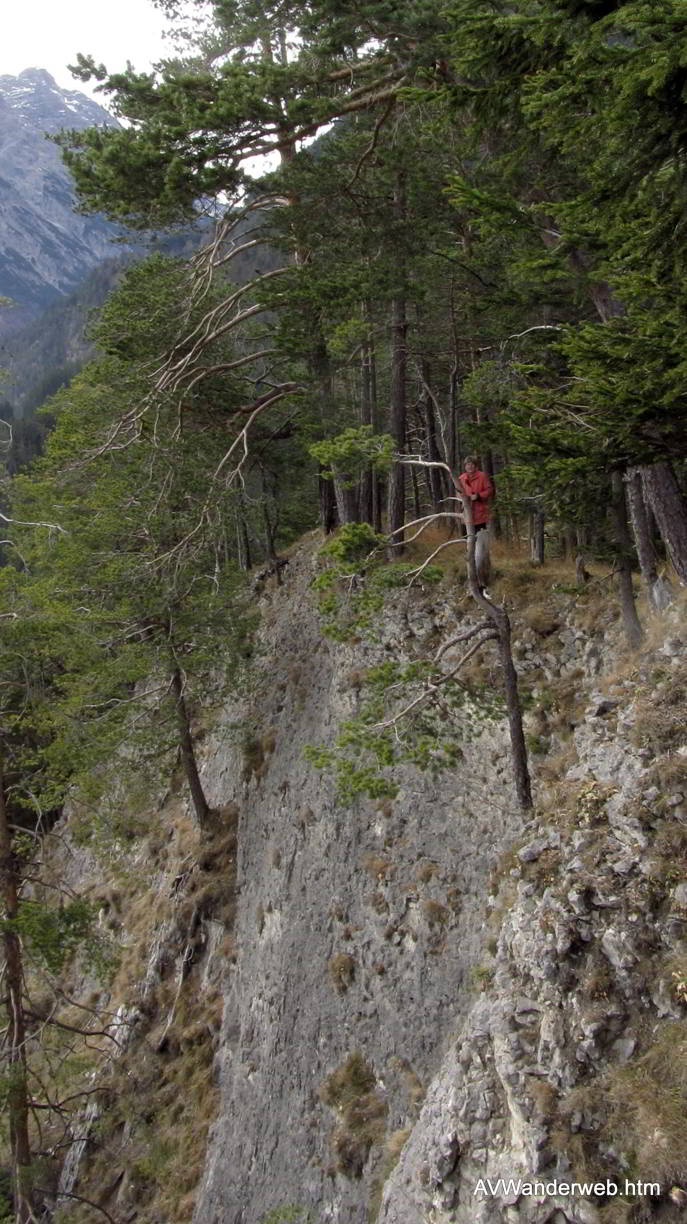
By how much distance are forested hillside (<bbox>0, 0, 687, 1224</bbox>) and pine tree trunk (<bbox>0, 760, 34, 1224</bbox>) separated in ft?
0.17

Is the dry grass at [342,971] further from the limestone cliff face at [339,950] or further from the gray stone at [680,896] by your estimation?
the gray stone at [680,896]

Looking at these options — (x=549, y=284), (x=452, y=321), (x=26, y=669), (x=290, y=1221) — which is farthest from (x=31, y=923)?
(x=452, y=321)

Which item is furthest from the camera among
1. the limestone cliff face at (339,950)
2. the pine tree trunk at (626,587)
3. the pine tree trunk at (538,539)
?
the pine tree trunk at (538,539)

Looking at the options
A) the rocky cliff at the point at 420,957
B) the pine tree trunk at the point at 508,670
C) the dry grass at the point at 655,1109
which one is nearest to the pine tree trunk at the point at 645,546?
the rocky cliff at the point at 420,957

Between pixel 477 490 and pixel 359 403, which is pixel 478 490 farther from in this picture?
pixel 359 403

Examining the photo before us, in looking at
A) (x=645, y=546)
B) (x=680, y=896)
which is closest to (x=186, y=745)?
(x=645, y=546)

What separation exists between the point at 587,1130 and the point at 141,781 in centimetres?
1160

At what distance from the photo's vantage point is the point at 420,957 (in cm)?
1013

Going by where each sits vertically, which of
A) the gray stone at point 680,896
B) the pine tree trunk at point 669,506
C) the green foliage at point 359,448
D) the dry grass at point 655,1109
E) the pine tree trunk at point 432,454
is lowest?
the dry grass at point 655,1109

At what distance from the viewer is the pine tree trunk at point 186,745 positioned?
50.1ft

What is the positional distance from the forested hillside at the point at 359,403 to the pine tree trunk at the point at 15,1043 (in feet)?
0.17

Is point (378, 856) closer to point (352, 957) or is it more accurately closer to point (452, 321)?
point (352, 957)

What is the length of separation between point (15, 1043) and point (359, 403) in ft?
44.7

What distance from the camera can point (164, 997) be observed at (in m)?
14.9
